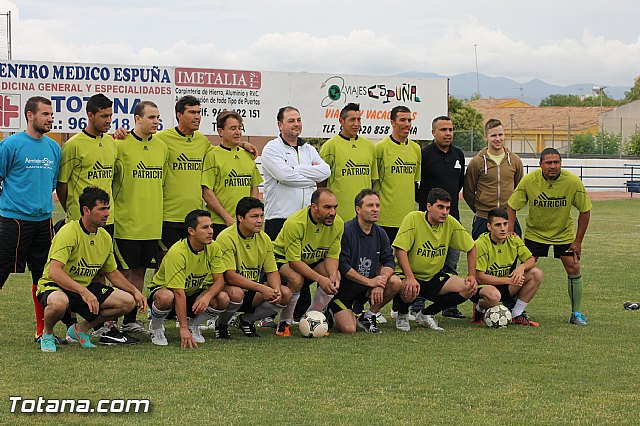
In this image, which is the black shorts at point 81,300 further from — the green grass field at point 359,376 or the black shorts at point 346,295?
the black shorts at point 346,295

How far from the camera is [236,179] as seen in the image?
341 inches

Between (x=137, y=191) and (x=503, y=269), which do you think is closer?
(x=137, y=191)

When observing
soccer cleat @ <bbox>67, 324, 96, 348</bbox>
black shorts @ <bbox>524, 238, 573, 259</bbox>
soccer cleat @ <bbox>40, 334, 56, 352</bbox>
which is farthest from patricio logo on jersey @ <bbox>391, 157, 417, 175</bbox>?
soccer cleat @ <bbox>40, 334, 56, 352</bbox>

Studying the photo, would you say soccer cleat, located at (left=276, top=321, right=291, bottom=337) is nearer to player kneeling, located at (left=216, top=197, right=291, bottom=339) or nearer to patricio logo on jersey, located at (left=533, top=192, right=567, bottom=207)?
player kneeling, located at (left=216, top=197, right=291, bottom=339)

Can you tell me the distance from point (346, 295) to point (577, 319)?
7.55 ft

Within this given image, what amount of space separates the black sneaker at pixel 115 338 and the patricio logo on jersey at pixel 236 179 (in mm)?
1676

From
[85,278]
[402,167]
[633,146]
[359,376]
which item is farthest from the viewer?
[633,146]

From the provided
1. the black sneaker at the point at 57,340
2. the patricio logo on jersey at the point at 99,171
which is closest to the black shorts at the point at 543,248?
the patricio logo on jersey at the point at 99,171

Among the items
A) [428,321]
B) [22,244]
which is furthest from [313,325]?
[22,244]

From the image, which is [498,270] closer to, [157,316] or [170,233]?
[170,233]

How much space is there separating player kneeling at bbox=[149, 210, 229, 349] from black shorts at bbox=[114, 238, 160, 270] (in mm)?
550

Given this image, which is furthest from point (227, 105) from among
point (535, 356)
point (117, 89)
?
point (535, 356)

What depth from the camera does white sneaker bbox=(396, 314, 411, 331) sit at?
870 centimetres

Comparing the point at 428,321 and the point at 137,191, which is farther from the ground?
the point at 137,191
